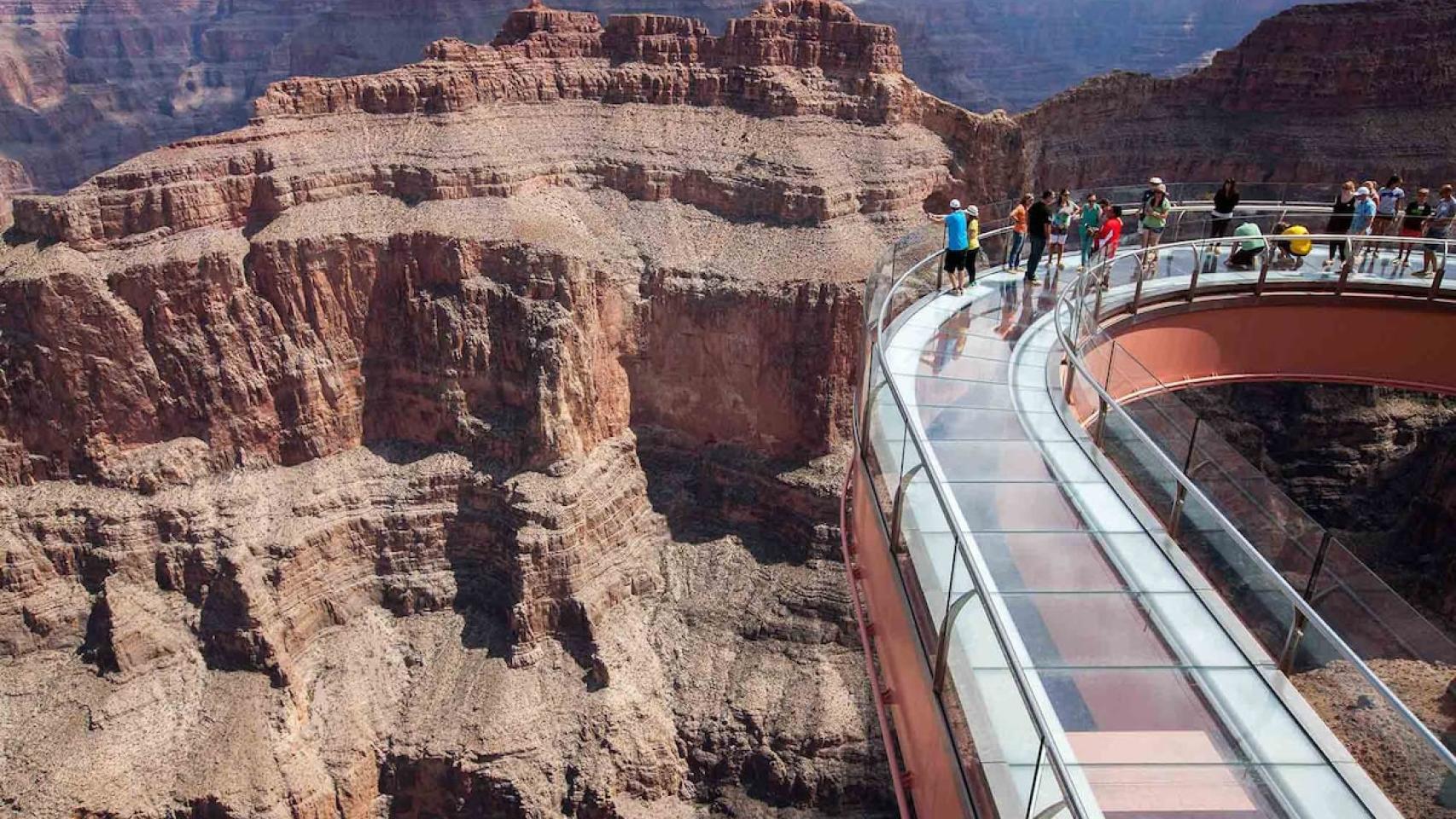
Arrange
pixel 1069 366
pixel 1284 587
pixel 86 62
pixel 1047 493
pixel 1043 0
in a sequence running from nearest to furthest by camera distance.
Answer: pixel 1284 587 < pixel 1047 493 < pixel 1069 366 < pixel 86 62 < pixel 1043 0

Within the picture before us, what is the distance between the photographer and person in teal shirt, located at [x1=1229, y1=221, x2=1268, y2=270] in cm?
1845

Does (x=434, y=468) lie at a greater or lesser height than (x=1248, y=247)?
lesser

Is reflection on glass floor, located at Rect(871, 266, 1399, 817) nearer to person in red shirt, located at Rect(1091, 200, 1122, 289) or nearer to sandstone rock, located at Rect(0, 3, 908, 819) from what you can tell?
person in red shirt, located at Rect(1091, 200, 1122, 289)

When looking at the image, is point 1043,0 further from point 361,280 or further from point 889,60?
point 361,280

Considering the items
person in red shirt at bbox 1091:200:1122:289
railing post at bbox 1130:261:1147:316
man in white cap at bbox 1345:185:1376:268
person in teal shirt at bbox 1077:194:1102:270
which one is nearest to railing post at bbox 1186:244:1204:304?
railing post at bbox 1130:261:1147:316

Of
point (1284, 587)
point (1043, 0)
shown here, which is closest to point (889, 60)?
point (1284, 587)

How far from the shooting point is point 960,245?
17.5 meters

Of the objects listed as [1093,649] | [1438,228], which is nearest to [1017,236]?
[1438,228]

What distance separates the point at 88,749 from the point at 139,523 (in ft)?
24.3

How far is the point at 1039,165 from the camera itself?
55.3 metres

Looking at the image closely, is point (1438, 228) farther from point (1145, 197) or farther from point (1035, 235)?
point (1035, 235)

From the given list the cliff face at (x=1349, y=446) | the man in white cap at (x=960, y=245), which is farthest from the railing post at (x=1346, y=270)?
the cliff face at (x=1349, y=446)

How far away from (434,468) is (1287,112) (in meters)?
48.7

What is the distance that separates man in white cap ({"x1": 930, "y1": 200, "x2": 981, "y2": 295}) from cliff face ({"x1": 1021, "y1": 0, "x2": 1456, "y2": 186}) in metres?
34.6
